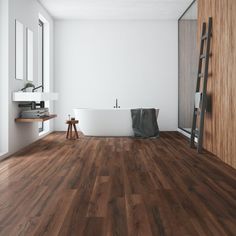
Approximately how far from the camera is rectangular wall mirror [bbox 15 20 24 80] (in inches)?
208

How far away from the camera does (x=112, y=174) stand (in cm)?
374

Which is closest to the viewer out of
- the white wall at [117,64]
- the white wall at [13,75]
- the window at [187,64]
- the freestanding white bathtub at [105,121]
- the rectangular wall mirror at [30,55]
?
the white wall at [13,75]

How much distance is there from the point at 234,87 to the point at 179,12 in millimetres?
3966

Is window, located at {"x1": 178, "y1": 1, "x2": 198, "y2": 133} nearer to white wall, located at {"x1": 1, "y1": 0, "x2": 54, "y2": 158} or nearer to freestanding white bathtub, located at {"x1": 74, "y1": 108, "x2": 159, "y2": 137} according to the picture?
freestanding white bathtub, located at {"x1": 74, "y1": 108, "x2": 159, "y2": 137}

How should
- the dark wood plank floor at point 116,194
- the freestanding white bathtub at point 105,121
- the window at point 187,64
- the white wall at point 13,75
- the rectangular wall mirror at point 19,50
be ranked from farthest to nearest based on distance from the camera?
the freestanding white bathtub at point 105,121 → the window at point 187,64 → the rectangular wall mirror at point 19,50 → the white wall at point 13,75 → the dark wood plank floor at point 116,194

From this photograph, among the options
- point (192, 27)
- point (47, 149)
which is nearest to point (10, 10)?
point (47, 149)

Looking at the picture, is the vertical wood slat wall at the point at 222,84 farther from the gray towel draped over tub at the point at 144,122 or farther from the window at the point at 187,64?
the gray towel draped over tub at the point at 144,122

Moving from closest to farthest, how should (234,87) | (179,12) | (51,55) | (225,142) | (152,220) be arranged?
(152,220) → (234,87) → (225,142) → (179,12) → (51,55)

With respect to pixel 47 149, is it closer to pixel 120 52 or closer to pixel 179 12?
pixel 120 52

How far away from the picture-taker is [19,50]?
545 centimetres

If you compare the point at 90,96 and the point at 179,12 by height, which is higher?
the point at 179,12

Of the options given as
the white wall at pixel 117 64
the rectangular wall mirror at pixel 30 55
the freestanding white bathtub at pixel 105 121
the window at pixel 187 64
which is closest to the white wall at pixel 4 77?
the rectangular wall mirror at pixel 30 55

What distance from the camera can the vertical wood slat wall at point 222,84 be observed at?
13.8 ft

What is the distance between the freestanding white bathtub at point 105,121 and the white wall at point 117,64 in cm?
134
